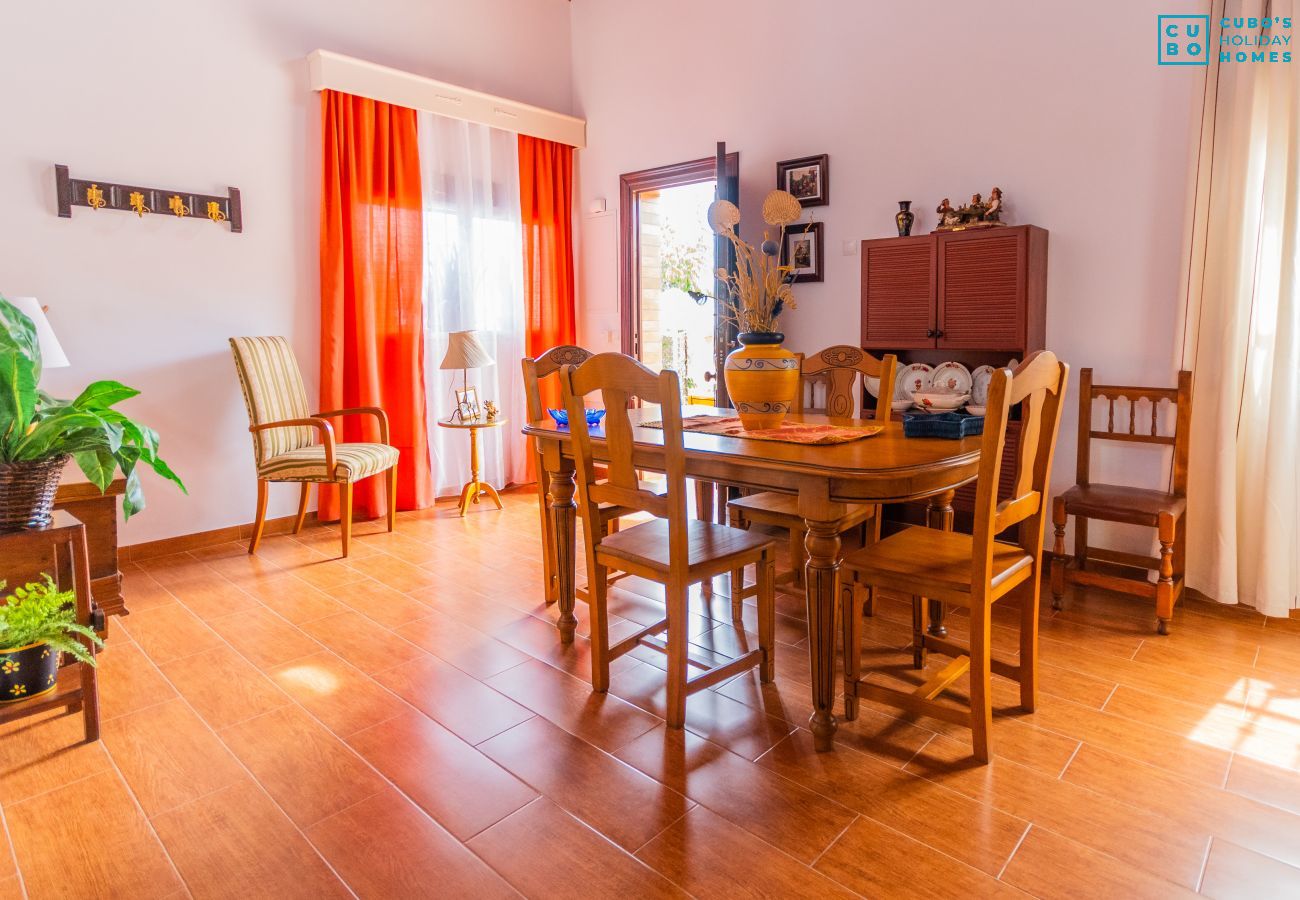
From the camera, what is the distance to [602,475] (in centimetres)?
569

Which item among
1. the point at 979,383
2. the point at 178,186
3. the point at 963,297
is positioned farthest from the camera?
the point at 178,186

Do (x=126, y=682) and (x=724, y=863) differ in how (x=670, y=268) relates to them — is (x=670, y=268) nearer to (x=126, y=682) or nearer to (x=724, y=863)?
(x=126, y=682)

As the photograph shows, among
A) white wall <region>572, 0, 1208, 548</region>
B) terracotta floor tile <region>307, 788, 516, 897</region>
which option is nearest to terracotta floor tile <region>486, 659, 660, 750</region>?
terracotta floor tile <region>307, 788, 516, 897</region>

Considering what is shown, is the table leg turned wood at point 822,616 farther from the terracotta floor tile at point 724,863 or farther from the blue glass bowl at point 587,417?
the blue glass bowl at point 587,417

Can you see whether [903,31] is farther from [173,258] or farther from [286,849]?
[286,849]

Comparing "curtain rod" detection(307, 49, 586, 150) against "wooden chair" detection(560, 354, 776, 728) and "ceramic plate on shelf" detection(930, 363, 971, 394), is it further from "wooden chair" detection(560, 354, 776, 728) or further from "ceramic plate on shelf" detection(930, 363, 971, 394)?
"ceramic plate on shelf" detection(930, 363, 971, 394)

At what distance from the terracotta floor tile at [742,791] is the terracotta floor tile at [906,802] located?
0.05 m

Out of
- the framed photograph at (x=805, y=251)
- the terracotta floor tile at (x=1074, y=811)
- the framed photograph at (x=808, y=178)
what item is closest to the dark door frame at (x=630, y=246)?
the framed photograph at (x=808, y=178)

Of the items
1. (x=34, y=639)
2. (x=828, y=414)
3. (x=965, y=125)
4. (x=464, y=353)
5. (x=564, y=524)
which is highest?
(x=965, y=125)

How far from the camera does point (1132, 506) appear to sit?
3020 millimetres

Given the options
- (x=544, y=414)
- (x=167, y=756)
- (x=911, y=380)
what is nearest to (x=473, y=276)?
(x=544, y=414)

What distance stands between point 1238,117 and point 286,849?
3.84m

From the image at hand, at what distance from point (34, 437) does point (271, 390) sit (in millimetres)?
1960

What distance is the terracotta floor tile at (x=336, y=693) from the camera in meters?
2.33
